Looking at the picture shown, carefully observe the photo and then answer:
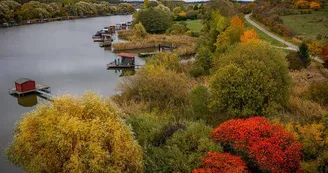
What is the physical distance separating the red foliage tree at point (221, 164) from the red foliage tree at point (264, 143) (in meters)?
1.07

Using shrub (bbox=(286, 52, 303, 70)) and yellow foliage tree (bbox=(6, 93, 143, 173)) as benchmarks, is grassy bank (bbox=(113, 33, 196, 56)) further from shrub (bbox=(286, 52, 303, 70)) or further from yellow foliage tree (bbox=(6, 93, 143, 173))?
yellow foliage tree (bbox=(6, 93, 143, 173))

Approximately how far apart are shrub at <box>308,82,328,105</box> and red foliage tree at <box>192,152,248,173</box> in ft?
49.7

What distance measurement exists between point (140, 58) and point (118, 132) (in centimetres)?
4318

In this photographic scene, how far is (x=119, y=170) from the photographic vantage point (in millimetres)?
15984

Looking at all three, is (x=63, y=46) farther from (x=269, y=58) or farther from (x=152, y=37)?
(x=269, y=58)

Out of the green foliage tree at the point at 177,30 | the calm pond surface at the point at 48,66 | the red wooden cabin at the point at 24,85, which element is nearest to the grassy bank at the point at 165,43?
the green foliage tree at the point at 177,30

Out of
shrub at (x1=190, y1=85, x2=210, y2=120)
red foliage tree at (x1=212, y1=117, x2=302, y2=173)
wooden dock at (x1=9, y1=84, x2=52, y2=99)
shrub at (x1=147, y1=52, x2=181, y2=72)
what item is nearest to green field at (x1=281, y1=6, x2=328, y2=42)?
shrub at (x1=147, y1=52, x2=181, y2=72)

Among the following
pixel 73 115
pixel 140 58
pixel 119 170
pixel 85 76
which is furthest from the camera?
pixel 140 58

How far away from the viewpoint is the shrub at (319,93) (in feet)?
95.6

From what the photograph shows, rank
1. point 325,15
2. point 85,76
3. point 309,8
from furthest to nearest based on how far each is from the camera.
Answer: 1. point 309,8
2. point 325,15
3. point 85,76

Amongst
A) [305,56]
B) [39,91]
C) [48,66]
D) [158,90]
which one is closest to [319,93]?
[305,56]

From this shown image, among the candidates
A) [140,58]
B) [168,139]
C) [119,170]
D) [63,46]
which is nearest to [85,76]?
[140,58]

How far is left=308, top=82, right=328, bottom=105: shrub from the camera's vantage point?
29141mm

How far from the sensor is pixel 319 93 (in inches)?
1162
